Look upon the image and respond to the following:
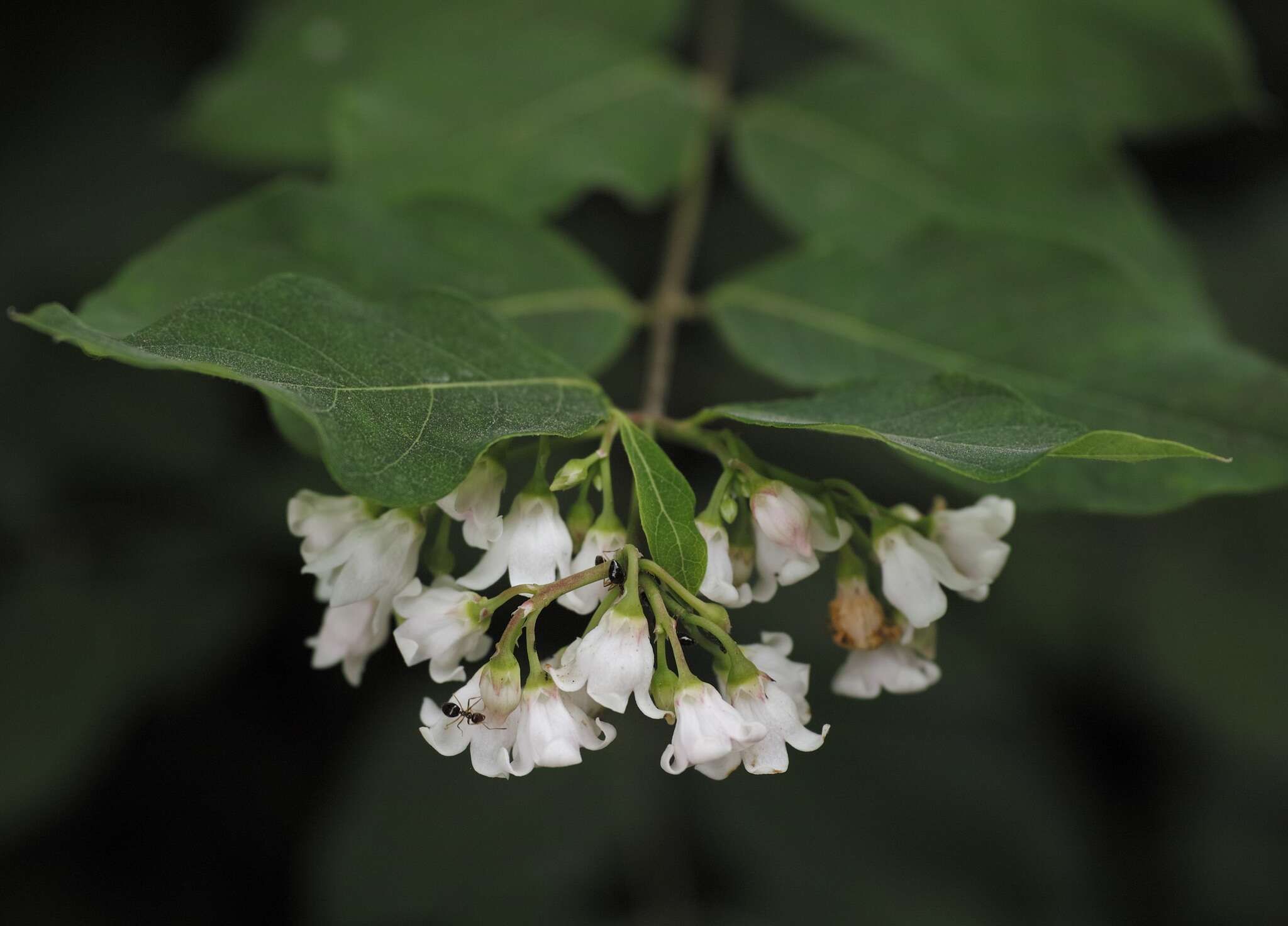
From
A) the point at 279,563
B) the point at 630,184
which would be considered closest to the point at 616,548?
the point at 630,184

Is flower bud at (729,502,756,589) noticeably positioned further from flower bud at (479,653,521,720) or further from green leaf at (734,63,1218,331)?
green leaf at (734,63,1218,331)

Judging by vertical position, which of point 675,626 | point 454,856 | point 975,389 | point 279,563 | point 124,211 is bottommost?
point 454,856

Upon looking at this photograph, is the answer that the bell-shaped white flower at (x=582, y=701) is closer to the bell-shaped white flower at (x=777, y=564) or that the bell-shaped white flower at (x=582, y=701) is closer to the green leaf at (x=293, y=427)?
the bell-shaped white flower at (x=777, y=564)

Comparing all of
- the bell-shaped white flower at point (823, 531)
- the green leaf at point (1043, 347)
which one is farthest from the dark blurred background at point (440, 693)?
the bell-shaped white flower at point (823, 531)

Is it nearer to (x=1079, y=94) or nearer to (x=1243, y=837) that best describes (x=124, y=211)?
(x=1079, y=94)

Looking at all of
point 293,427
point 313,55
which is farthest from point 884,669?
point 313,55

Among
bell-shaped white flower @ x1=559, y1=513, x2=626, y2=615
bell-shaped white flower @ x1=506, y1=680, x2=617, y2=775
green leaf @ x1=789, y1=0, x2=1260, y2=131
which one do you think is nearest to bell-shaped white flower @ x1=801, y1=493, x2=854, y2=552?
bell-shaped white flower @ x1=559, y1=513, x2=626, y2=615
